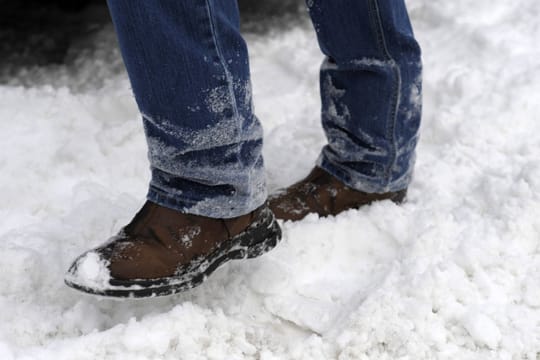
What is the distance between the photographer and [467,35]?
228 centimetres

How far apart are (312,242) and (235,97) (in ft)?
1.46

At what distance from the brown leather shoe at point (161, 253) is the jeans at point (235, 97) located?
34 mm

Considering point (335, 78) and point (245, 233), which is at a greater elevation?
point (335, 78)

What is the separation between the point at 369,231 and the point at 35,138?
0.97 meters

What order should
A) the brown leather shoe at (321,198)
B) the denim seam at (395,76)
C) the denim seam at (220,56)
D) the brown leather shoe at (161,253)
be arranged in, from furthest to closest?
the brown leather shoe at (321,198) < the denim seam at (395,76) < the brown leather shoe at (161,253) < the denim seam at (220,56)

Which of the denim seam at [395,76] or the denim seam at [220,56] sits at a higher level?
the denim seam at [220,56]

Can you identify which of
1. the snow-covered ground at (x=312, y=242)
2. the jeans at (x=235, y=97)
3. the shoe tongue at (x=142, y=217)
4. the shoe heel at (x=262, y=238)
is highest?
the jeans at (x=235, y=97)

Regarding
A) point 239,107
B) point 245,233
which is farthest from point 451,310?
point 239,107

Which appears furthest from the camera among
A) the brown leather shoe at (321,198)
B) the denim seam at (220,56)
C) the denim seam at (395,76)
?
the brown leather shoe at (321,198)

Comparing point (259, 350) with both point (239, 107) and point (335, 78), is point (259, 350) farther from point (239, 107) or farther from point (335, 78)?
point (335, 78)

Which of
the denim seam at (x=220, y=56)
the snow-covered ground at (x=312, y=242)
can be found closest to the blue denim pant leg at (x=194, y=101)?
the denim seam at (x=220, y=56)

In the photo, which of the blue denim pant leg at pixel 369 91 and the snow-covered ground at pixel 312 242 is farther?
the blue denim pant leg at pixel 369 91

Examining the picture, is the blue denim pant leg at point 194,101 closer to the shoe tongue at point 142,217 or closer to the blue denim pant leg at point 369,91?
the shoe tongue at point 142,217

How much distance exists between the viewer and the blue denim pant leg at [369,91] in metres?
1.31
